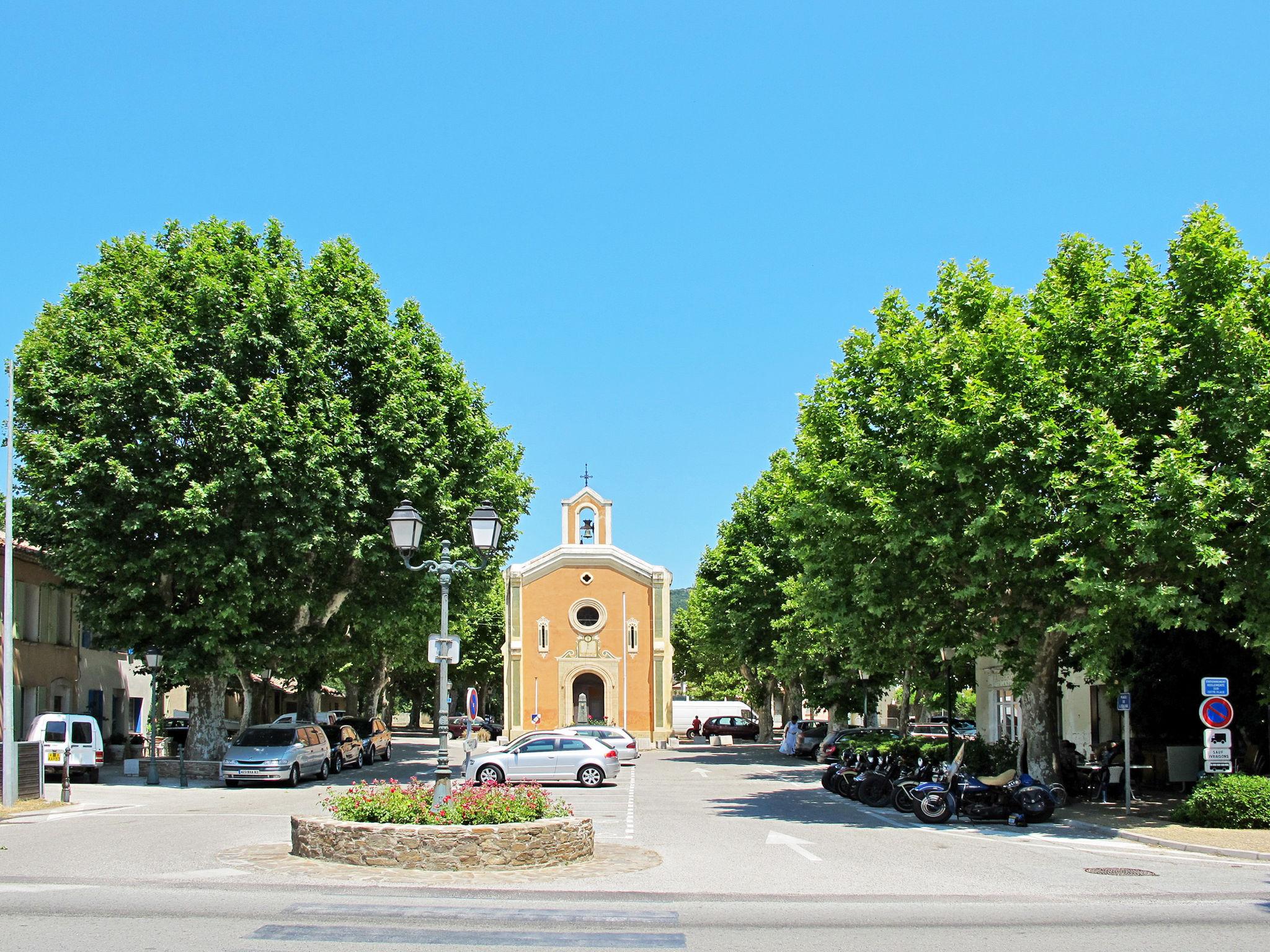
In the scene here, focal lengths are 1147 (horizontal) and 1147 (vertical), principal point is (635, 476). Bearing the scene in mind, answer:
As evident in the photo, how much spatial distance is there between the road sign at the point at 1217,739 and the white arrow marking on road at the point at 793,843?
7187 millimetres

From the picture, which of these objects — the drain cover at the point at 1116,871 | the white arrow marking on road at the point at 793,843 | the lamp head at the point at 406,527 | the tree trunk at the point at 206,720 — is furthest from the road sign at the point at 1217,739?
the tree trunk at the point at 206,720

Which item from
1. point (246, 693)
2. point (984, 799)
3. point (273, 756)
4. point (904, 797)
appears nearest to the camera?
point (984, 799)

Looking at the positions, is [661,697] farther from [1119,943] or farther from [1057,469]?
[1119,943]

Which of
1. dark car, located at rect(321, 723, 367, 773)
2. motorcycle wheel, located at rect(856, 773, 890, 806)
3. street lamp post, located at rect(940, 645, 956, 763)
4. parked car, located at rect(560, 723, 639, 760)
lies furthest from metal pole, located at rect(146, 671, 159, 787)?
street lamp post, located at rect(940, 645, 956, 763)

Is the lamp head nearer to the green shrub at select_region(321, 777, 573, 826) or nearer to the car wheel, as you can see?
the green shrub at select_region(321, 777, 573, 826)

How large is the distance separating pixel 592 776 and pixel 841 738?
35.1ft

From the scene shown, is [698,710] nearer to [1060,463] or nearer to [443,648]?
[1060,463]

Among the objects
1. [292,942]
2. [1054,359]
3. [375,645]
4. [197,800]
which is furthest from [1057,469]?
[375,645]

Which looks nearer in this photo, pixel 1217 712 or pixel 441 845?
pixel 441 845

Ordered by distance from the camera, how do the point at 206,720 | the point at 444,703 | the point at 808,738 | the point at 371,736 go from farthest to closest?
the point at 808,738 < the point at 371,736 < the point at 206,720 < the point at 444,703

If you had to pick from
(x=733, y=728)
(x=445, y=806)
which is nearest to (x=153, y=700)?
(x=445, y=806)

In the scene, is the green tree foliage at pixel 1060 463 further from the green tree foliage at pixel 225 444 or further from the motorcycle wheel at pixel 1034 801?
the green tree foliage at pixel 225 444

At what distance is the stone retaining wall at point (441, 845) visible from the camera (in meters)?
13.2

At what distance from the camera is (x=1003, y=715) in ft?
143
